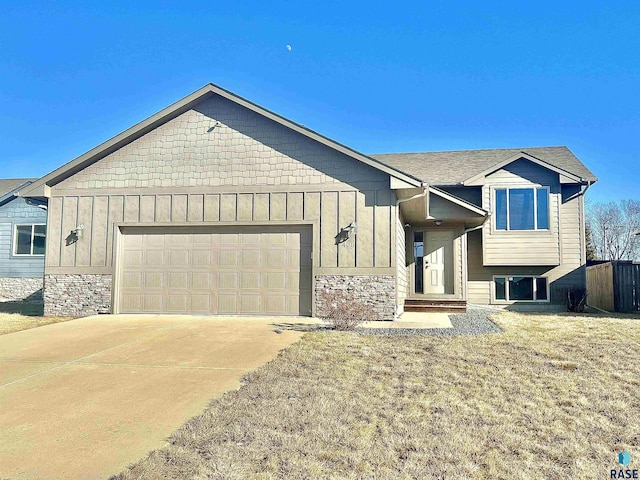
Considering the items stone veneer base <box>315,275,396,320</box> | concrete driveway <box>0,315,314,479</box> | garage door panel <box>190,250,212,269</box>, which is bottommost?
concrete driveway <box>0,315,314,479</box>

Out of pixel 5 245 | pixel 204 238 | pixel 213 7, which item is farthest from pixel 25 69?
pixel 204 238

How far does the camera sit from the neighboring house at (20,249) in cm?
1952

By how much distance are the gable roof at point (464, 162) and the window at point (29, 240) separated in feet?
50.8

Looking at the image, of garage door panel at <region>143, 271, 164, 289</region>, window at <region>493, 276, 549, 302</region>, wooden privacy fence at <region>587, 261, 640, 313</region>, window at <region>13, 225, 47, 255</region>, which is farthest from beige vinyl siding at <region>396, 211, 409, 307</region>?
window at <region>13, 225, 47, 255</region>

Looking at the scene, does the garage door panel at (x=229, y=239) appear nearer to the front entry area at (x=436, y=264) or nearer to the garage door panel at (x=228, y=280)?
the garage door panel at (x=228, y=280)

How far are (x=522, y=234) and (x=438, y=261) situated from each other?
3188mm

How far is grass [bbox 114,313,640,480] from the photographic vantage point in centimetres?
309

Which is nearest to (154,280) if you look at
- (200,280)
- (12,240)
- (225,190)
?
(200,280)

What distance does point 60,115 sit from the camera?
808 inches

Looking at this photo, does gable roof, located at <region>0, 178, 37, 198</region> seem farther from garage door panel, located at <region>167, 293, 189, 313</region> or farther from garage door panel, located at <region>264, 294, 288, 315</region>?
garage door panel, located at <region>264, 294, 288, 315</region>

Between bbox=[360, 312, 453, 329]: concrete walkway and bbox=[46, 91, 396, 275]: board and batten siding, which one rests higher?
bbox=[46, 91, 396, 275]: board and batten siding

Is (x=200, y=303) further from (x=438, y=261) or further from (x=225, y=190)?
(x=438, y=261)

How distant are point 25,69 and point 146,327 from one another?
49.0ft

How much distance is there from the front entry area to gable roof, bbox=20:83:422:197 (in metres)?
5.39
